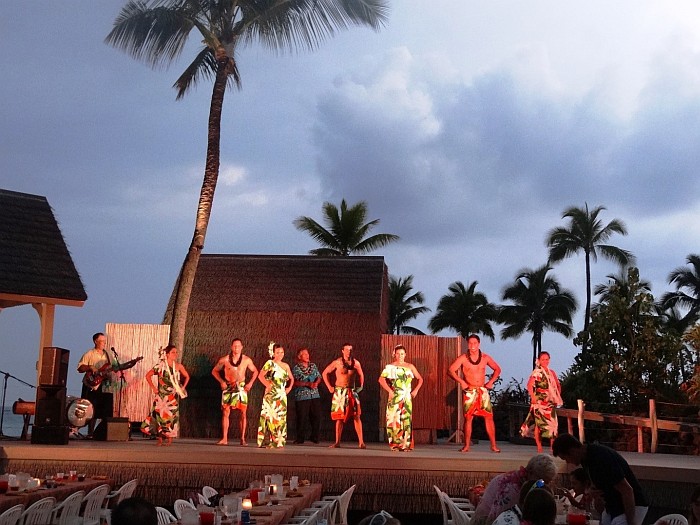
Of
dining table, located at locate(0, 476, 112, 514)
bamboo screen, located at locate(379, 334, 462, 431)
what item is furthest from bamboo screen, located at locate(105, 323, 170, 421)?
dining table, located at locate(0, 476, 112, 514)

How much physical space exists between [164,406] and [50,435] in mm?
1611

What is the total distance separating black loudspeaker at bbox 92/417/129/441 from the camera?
12242mm

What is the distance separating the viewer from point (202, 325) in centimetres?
1473

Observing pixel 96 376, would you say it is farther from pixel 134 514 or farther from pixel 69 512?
pixel 134 514

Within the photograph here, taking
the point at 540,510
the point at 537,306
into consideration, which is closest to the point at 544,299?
the point at 537,306

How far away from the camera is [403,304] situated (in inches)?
1649

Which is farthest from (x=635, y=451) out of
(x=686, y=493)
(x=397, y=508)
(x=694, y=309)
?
(x=694, y=309)

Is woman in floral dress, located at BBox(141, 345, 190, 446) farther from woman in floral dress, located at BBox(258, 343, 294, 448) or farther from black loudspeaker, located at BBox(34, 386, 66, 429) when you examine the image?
black loudspeaker, located at BBox(34, 386, 66, 429)

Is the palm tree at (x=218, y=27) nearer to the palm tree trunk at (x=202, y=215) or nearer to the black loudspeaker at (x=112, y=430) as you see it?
the palm tree trunk at (x=202, y=215)

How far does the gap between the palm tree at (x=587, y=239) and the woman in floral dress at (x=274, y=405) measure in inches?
1039

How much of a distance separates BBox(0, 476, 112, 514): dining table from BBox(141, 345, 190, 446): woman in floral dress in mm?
3291

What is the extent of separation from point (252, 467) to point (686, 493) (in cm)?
452

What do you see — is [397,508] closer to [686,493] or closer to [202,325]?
[686,493]

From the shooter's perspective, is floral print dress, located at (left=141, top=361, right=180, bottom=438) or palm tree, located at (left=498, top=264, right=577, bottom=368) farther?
palm tree, located at (left=498, top=264, right=577, bottom=368)
